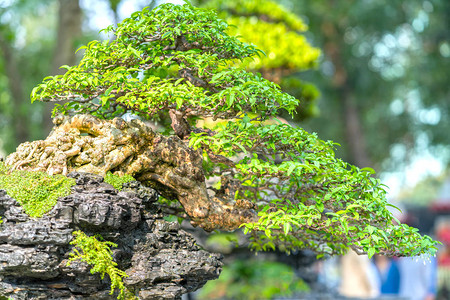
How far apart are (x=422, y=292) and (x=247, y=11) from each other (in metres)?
4.96

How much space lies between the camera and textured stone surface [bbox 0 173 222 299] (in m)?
1.81

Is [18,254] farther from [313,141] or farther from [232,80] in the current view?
[313,141]

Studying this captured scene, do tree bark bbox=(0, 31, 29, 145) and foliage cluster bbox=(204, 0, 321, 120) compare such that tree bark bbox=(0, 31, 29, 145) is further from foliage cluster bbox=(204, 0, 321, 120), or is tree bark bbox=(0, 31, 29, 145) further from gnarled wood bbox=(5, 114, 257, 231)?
gnarled wood bbox=(5, 114, 257, 231)

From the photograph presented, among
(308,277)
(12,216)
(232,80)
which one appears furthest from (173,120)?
(308,277)

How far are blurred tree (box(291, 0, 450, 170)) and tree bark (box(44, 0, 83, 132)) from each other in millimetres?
4394

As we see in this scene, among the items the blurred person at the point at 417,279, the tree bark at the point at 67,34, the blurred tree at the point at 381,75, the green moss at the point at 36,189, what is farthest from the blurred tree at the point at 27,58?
the blurred person at the point at 417,279

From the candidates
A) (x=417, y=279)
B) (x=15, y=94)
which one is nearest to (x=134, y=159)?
(x=15, y=94)

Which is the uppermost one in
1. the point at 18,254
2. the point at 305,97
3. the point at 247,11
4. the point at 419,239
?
the point at 247,11

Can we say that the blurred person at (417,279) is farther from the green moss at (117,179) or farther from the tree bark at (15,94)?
Answer: the tree bark at (15,94)

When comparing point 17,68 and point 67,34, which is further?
point 17,68

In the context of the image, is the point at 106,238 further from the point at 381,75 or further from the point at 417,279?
the point at 381,75

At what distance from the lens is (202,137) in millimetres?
2082

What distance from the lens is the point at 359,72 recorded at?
910 centimetres

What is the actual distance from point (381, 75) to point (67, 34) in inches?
260
